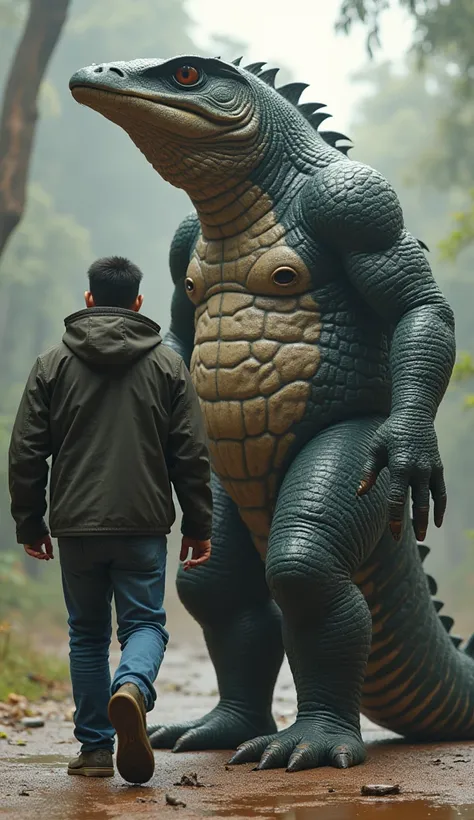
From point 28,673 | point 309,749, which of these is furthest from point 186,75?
point 28,673

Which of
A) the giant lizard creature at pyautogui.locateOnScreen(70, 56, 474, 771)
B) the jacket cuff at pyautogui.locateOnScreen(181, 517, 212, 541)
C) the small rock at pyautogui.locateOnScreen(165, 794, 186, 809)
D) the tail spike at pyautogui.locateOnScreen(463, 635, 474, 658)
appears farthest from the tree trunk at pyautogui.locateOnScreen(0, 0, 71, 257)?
the small rock at pyautogui.locateOnScreen(165, 794, 186, 809)

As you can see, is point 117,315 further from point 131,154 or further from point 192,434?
point 131,154

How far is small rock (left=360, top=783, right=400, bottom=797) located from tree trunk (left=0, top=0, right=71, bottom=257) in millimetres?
6935

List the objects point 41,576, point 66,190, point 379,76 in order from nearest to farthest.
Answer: point 41,576
point 66,190
point 379,76

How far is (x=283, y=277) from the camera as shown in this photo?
3693 mm

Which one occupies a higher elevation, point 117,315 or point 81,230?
point 81,230

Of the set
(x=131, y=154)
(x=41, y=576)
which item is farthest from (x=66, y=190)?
(x=41, y=576)

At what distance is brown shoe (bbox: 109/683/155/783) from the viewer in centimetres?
278

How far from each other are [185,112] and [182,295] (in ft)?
2.90

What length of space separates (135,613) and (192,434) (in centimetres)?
53

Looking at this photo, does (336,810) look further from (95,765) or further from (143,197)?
(143,197)

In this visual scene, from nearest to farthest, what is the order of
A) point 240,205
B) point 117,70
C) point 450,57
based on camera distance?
point 117,70 → point 240,205 → point 450,57

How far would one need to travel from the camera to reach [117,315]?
319cm

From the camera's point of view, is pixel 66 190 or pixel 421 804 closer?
pixel 421 804
